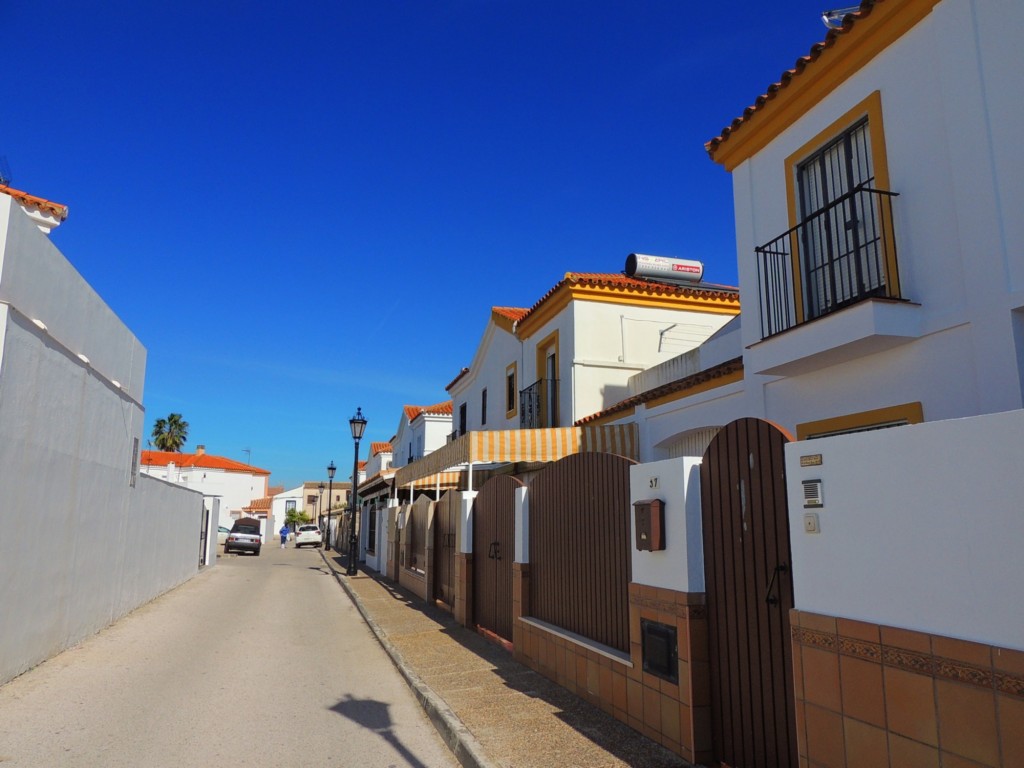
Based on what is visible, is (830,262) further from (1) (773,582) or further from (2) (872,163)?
(1) (773,582)

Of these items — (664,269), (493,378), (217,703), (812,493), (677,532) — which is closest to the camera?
(812,493)

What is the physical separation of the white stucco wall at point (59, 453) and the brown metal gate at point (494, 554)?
5317 millimetres

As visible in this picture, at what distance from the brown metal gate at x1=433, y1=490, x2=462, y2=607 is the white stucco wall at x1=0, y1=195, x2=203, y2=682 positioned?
5.33m

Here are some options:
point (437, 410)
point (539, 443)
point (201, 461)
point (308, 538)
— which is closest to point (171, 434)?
point (201, 461)

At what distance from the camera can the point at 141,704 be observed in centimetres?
674

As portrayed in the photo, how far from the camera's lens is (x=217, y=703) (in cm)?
680

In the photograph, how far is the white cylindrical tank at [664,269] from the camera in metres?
10.5

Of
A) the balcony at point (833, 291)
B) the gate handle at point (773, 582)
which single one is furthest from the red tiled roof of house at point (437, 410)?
the gate handle at point (773, 582)

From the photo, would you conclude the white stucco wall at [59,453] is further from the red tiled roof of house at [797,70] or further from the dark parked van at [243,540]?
the dark parked van at [243,540]

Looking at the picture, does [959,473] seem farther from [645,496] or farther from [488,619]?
[488,619]

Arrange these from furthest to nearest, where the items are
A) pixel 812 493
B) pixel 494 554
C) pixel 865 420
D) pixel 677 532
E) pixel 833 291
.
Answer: pixel 494 554
pixel 833 291
pixel 865 420
pixel 677 532
pixel 812 493

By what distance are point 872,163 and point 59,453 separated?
9438 millimetres

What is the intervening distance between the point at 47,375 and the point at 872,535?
8372 millimetres

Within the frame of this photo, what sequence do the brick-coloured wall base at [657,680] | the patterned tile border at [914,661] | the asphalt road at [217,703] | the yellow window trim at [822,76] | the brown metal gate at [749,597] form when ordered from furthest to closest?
1. the yellow window trim at [822,76]
2. the asphalt road at [217,703]
3. the brick-coloured wall base at [657,680]
4. the brown metal gate at [749,597]
5. the patterned tile border at [914,661]
